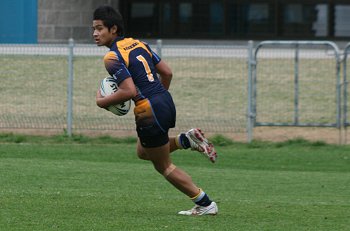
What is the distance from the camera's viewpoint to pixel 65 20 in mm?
28562

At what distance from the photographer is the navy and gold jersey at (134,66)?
8766 mm

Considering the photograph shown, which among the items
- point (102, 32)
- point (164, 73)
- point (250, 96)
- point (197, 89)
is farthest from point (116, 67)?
point (197, 89)

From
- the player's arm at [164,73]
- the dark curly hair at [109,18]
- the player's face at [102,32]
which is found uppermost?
the dark curly hair at [109,18]

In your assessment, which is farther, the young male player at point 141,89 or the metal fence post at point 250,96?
the metal fence post at point 250,96

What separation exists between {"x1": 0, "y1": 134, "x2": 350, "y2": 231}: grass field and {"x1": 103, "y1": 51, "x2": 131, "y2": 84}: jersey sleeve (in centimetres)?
119

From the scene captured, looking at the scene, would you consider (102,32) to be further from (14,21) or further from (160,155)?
(14,21)

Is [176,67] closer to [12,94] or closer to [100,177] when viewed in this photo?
[12,94]

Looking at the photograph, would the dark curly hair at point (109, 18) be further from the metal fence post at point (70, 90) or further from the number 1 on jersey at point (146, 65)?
the metal fence post at point (70, 90)

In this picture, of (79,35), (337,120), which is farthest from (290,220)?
(79,35)

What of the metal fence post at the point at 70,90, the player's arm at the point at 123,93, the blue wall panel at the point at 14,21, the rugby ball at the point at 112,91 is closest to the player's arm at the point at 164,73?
the rugby ball at the point at 112,91

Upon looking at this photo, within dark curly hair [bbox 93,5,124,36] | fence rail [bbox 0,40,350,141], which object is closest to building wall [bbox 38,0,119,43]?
fence rail [bbox 0,40,350,141]

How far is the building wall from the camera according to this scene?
28.3 m

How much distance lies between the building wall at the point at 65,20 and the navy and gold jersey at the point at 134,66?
19.5 metres

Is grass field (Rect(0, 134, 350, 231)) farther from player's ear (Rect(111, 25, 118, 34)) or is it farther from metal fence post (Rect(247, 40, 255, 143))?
player's ear (Rect(111, 25, 118, 34))
